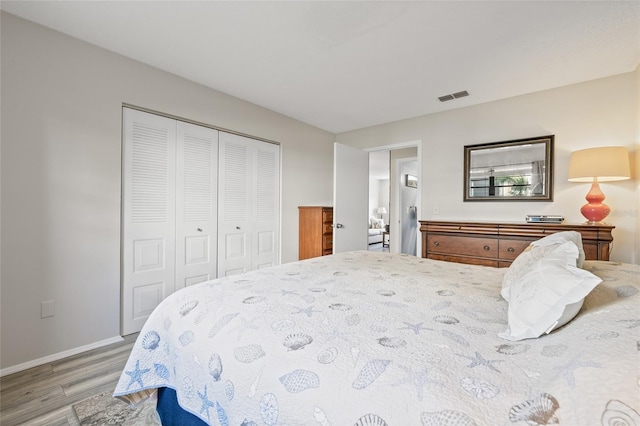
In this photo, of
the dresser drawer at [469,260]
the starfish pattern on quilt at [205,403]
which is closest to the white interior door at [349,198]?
the dresser drawer at [469,260]

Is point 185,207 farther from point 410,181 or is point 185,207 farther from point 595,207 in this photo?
point 410,181

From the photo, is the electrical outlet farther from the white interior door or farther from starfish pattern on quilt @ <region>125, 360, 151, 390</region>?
the white interior door

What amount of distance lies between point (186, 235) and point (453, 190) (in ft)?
10.5

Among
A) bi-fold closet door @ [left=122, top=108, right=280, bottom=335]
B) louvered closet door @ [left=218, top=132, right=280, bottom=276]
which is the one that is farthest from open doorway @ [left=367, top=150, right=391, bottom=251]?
bi-fold closet door @ [left=122, top=108, right=280, bottom=335]

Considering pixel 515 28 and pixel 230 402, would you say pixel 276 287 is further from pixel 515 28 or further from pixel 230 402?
pixel 515 28

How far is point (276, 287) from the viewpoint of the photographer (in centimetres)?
129

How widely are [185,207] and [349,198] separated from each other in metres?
2.17

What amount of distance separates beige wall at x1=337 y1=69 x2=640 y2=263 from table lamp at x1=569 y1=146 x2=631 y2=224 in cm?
22

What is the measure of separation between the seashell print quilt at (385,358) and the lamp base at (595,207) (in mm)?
1607

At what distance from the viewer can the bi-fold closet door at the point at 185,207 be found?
101 inches

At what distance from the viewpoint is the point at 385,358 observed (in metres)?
0.69

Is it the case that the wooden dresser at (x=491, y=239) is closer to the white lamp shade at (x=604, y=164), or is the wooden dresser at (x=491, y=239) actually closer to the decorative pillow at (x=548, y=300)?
the white lamp shade at (x=604, y=164)

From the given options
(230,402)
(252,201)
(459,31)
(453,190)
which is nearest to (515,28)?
(459,31)

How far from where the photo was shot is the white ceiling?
185 centimetres
